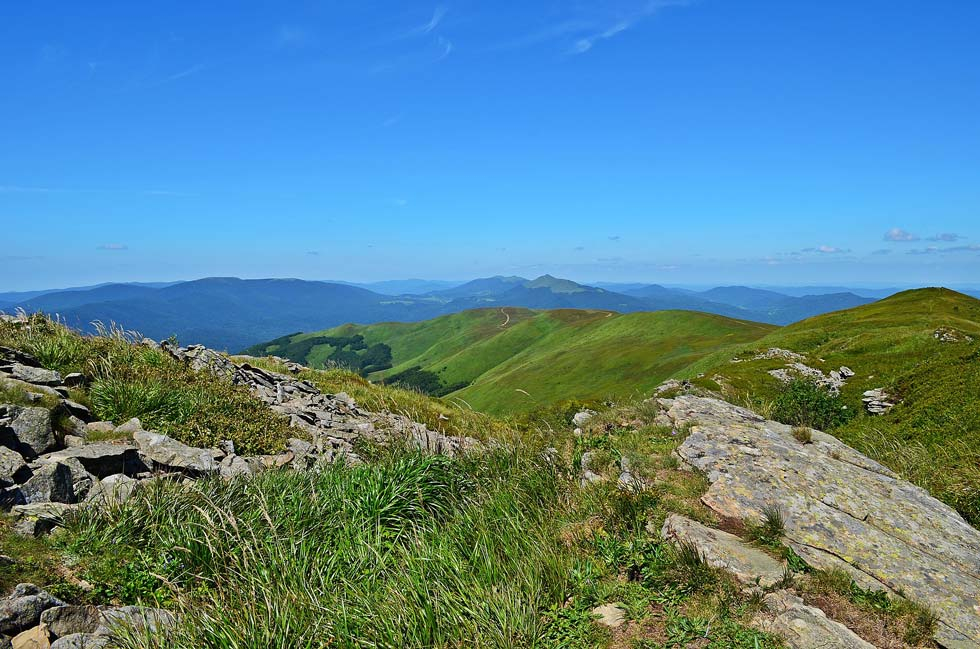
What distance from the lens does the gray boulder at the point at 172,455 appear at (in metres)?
9.25

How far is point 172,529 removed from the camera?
643 cm

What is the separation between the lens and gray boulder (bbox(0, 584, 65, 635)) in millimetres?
4730

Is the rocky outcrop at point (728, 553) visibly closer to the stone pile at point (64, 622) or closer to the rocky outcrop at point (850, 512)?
the rocky outcrop at point (850, 512)

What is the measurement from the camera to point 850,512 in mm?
7859

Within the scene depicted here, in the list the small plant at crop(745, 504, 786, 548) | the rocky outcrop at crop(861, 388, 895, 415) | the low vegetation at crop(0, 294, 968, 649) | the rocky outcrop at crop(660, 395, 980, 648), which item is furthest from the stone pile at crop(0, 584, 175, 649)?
the rocky outcrop at crop(861, 388, 895, 415)

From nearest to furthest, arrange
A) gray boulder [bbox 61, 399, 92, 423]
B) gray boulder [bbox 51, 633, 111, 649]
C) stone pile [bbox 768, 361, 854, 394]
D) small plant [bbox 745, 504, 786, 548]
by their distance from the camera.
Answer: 1. gray boulder [bbox 51, 633, 111, 649]
2. small plant [bbox 745, 504, 786, 548]
3. gray boulder [bbox 61, 399, 92, 423]
4. stone pile [bbox 768, 361, 854, 394]

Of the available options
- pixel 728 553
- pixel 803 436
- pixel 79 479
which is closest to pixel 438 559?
pixel 728 553

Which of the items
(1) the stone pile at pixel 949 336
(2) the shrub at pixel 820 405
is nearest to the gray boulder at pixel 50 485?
(2) the shrub at pixel 820 405

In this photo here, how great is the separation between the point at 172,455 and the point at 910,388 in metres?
33.4

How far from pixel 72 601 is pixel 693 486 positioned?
8925 millimetres

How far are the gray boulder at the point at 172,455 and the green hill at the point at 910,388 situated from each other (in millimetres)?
14811

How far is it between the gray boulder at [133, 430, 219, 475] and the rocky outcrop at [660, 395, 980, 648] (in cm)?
948

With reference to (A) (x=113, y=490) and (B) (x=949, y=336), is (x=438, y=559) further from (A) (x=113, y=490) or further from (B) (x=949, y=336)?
(B) (x=949, y=336)

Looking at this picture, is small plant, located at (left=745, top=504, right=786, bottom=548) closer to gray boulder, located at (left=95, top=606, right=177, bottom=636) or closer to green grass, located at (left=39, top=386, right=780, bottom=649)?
green grass, located at (left=39, top=386, right=780, bottom=649)
